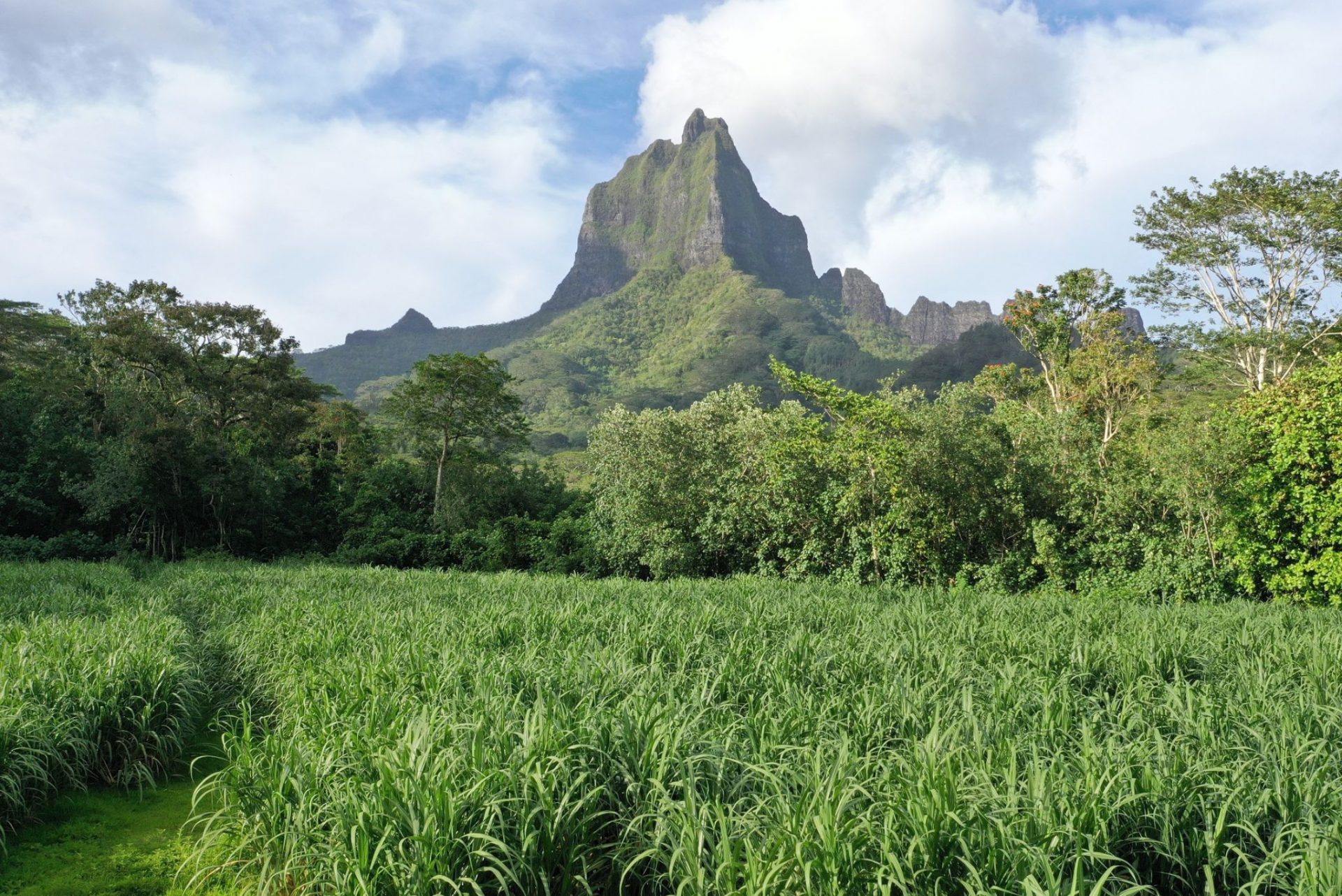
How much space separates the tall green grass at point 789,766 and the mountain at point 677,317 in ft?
155

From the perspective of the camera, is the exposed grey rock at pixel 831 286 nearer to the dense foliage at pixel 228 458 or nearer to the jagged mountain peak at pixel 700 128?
the jagged mountain peak at pixel 700 128

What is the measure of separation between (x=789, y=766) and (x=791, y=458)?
13316 mm

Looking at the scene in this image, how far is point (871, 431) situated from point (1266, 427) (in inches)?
251

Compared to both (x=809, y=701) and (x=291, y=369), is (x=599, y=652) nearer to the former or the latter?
(x=809, y=701)

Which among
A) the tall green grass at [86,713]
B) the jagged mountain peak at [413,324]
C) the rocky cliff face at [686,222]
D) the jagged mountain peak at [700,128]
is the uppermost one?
the jagged mountain peak at [700,128]

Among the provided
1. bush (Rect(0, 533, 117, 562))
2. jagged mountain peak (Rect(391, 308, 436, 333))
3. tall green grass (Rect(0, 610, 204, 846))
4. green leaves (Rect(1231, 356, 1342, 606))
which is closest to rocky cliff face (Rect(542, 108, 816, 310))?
jagged mountain peak (Rect(391, 308, 436, 333))

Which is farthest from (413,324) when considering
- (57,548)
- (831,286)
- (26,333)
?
(57,548)

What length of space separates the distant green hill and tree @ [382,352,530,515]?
3555 centimetres

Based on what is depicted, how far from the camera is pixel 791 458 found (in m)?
16.0

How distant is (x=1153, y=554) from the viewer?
1318 cm

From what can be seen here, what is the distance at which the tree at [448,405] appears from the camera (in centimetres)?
2381

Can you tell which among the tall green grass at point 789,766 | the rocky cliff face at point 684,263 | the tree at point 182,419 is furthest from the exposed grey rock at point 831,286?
the tall green grass at point 789,766

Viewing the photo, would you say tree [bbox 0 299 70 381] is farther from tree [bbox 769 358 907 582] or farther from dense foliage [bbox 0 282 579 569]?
tree [bbox 769 358 907 582]

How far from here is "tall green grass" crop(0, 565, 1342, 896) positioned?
2.41 meters
